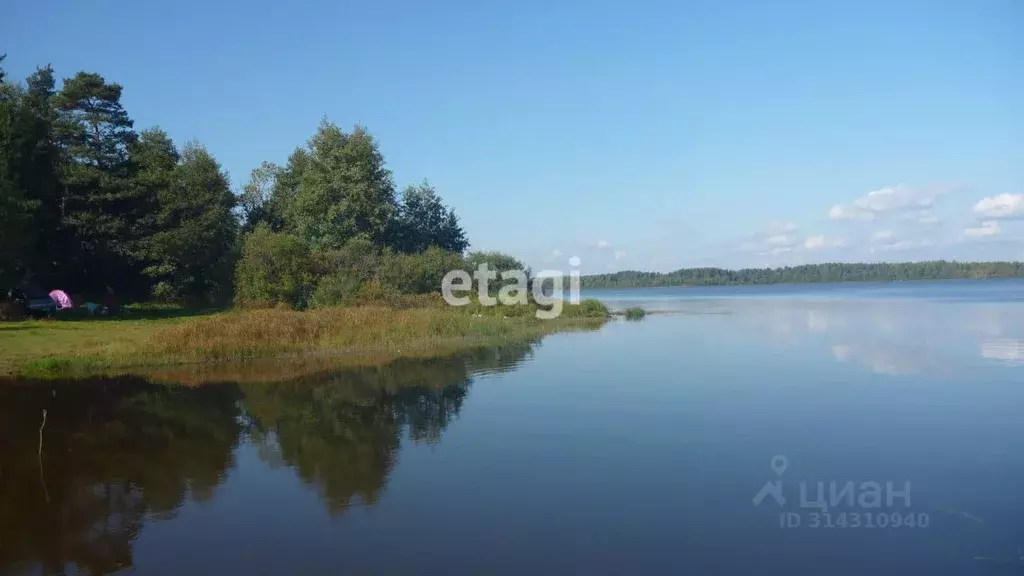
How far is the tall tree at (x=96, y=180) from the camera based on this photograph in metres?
36.7

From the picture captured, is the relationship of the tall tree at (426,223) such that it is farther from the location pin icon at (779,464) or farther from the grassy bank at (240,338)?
the location pin icon at (779,464)

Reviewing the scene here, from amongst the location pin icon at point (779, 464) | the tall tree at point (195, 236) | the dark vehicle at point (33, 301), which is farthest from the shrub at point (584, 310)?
the location pin icon at point (779, 464)

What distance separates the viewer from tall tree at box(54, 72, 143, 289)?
36688 mm

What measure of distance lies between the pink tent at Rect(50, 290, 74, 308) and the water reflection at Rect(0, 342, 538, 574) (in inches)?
703

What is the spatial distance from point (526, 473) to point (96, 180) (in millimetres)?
35142

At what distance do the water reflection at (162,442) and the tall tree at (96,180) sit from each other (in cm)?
2023

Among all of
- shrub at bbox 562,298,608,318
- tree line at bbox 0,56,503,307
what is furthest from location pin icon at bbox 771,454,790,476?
shrub at bbox 562,298,608,318

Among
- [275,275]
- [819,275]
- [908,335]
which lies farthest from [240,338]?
[819,275]

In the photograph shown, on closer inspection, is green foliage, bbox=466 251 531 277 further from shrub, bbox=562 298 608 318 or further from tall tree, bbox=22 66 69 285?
tall tree, bbox=22 66 69 285

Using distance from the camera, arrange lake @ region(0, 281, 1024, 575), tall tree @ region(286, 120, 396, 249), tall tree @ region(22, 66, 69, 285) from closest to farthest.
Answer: lake @ region(0, 281, 1024, 575) → tall tree @ region(22, 66, 69, 285) → tall tree @ region(286, 120, 396, 249)

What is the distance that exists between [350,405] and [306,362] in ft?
26.1

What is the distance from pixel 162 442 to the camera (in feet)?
44.7

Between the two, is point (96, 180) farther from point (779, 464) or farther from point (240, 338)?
point (779, 464)

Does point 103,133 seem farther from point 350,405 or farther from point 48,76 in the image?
point 350,405
